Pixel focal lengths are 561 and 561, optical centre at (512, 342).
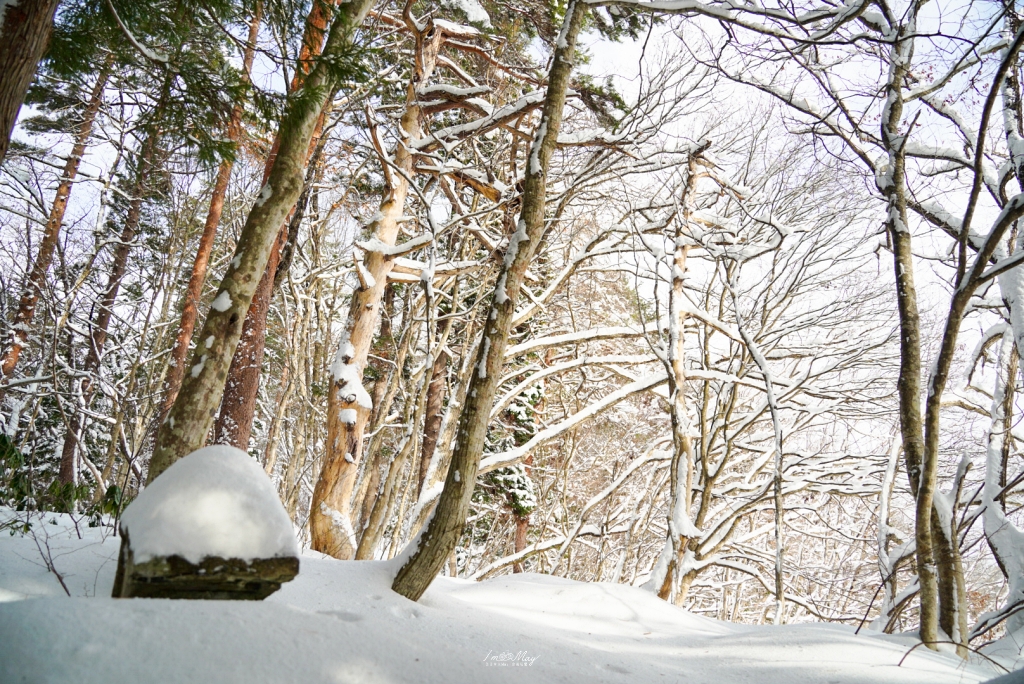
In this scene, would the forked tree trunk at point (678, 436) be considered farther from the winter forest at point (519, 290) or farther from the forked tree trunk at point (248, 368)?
the forked tree trunk at point (248, 368)

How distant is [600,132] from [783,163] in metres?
3.59

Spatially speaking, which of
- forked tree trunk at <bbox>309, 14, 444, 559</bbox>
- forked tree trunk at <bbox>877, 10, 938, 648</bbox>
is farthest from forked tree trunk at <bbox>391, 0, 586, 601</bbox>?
forked tree trunk at <bbox>309, 14, 444, 559</bbox>

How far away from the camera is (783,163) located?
8.46 metres

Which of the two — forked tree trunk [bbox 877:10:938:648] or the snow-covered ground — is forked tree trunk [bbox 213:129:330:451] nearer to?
the snow-covered ground

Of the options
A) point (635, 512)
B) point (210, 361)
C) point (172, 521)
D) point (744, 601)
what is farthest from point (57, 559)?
point (744, 601)

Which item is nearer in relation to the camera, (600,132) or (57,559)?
(57,559)

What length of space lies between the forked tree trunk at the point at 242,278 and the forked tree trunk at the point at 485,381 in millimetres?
1357

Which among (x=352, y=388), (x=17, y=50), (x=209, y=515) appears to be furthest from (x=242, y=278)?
(x=352, y=388)

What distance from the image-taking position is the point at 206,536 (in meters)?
2.20

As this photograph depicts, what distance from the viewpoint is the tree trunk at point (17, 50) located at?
221 cm

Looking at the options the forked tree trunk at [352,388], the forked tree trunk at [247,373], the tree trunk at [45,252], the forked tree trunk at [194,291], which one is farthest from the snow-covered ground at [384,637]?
the tree trunk at [45,252]

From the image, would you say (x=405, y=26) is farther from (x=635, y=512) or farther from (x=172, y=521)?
(x=635, y=512)

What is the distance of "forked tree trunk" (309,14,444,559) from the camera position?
6145 mm

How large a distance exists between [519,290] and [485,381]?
664mm
